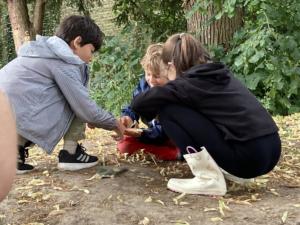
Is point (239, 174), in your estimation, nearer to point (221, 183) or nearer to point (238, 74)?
point (221, 183)

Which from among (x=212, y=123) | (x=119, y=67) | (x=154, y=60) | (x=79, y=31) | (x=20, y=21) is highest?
(x=79, y=31)

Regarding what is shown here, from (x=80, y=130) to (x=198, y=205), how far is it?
105 cm

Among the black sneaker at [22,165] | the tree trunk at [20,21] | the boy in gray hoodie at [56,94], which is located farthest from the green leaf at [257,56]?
the tree trunk at [20,21]

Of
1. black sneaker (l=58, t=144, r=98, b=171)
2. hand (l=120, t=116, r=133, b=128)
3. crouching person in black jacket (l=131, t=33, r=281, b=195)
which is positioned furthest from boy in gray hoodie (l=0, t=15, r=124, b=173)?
crouching person in black jacket (l=131, t=33, r=281, b=195)

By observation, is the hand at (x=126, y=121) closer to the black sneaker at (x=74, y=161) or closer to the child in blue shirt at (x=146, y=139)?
the child in blue shirt at (x=146, y=139)

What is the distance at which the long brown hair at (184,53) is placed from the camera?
2.98m

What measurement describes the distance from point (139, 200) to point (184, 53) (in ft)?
2.69

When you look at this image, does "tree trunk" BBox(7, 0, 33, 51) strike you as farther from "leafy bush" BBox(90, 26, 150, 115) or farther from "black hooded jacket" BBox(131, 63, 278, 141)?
"black hooded jacket" BBox(131, 63, 278, 141)

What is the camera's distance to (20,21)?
1084cm

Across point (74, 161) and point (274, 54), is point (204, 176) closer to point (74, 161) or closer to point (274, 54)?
point (74, 161)

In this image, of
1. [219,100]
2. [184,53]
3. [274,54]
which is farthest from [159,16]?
[219,100]

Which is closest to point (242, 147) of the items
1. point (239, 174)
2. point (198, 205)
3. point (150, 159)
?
point (239, 174)

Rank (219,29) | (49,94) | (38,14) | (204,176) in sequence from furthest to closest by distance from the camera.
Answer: (38,14) → (219,29) → (49,94) → (204,176)

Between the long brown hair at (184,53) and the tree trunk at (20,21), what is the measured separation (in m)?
8.11
